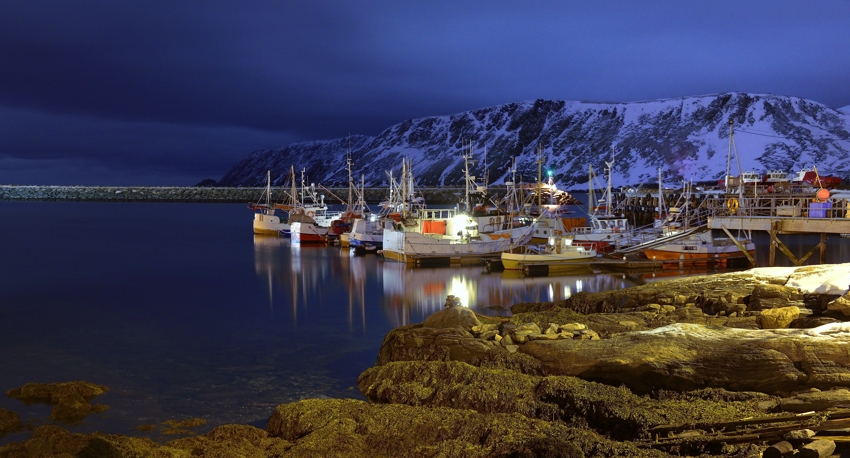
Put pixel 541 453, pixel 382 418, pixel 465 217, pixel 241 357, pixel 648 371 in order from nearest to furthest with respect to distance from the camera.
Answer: pixel 541 453 < pixel 382 418 < pixel 648 371 < pixel 241 357 < pixel 465 217

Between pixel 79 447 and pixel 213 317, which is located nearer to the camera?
pixel 79 447

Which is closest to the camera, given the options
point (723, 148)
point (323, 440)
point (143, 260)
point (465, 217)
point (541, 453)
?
point (541, 453)

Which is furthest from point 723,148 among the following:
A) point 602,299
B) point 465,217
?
point 602,299

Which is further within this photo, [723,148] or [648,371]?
[723,148]

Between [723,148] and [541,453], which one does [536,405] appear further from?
[723,148]

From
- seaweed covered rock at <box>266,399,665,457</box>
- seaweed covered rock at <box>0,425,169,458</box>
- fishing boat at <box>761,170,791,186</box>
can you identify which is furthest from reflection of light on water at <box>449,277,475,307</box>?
fishing boat at <box>761,170,791,186</box>

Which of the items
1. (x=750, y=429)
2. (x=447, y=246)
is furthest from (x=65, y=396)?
(x=447, y=246)

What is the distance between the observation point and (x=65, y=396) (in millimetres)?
13734

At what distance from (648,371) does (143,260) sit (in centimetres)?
3768

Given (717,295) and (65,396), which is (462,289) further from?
(65,396)

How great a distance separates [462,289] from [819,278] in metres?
14.9

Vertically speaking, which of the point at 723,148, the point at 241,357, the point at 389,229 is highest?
the point at 723,148

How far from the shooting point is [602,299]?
67.5 ft

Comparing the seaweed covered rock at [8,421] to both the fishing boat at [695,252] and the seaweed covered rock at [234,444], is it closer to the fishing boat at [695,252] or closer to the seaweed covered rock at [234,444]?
the seaweed covered rock at [234,444]
